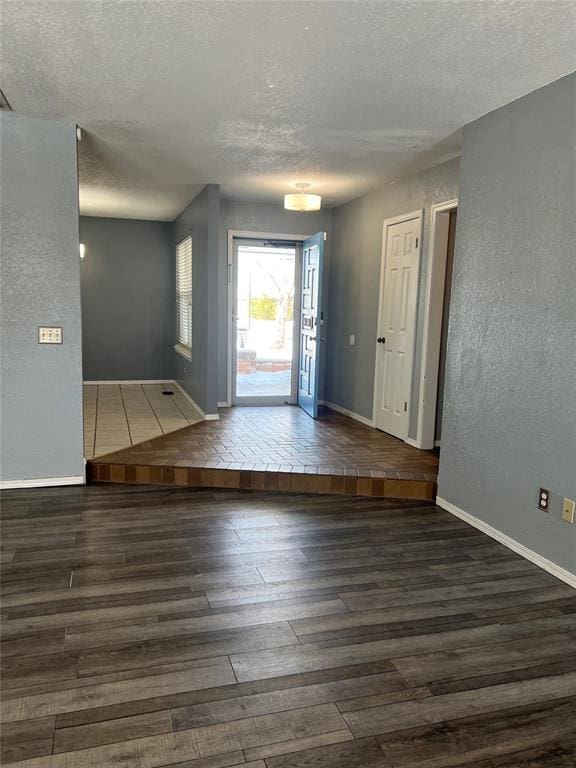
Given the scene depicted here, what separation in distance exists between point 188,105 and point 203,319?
2.76m

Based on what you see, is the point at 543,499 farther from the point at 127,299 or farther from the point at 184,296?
the point at 127,299

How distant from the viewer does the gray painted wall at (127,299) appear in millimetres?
7957

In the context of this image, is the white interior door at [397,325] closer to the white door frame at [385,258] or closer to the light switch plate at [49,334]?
the white door frame at [385,258]

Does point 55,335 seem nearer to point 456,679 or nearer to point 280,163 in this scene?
point 280,163

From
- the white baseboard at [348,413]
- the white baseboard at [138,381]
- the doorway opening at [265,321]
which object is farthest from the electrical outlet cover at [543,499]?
the white baseboard at [138,381]

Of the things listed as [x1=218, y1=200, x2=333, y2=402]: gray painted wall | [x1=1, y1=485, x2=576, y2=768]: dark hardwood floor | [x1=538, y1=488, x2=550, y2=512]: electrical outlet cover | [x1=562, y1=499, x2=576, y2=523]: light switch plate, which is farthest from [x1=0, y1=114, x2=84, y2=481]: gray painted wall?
[x1=562, y1=499, x2=576, y2=523]: light switch plate

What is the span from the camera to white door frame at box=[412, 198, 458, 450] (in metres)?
4.65

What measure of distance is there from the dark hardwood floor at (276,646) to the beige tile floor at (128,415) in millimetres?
1371

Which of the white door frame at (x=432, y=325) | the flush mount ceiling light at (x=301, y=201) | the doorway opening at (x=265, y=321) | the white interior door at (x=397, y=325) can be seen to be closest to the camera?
the white door frame at (x=432, y=325)

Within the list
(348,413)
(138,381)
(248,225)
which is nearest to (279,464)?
(348,413)

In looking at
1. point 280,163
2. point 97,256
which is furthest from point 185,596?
point 97,256

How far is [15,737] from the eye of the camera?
1.71 metres

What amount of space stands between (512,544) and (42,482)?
3233 millimetres

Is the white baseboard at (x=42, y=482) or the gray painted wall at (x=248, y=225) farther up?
the gray painted wall at (x=248, y=225)
